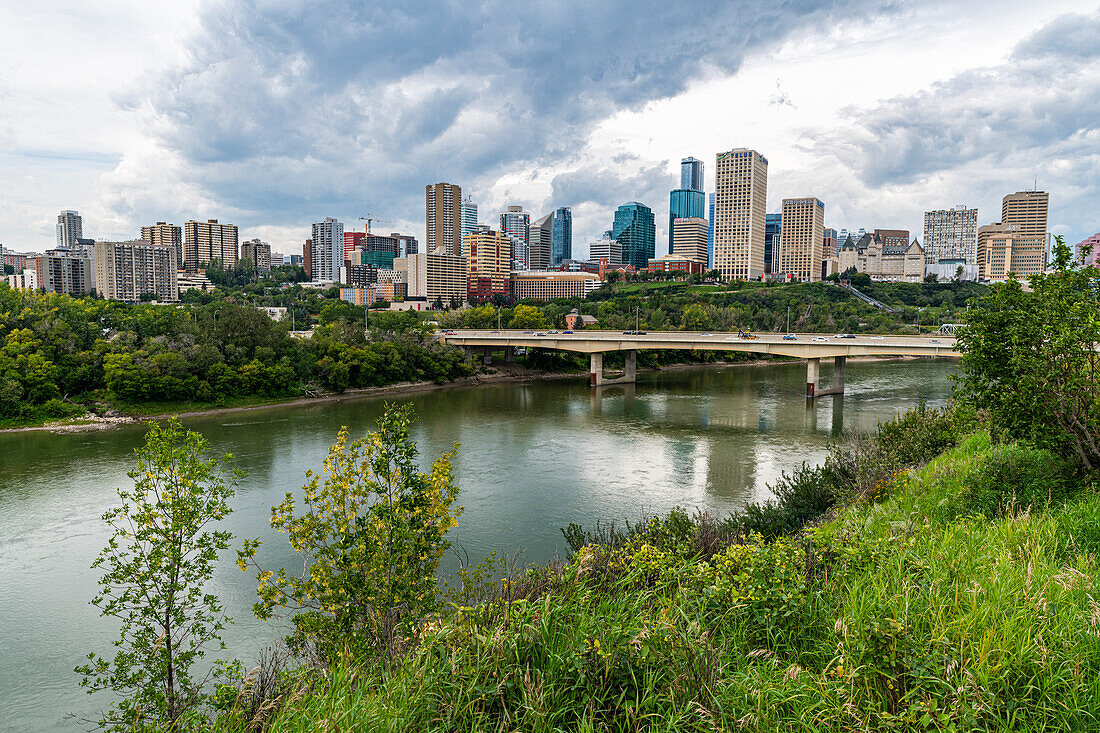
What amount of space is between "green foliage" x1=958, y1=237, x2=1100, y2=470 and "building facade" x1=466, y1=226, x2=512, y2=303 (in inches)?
4647

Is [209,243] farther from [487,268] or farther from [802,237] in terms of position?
[802,237]

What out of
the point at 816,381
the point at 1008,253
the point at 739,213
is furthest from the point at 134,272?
the point at 1008,253

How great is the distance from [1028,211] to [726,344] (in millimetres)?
178022

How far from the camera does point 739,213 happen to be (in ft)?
506

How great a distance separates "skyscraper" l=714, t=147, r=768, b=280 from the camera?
6038 inches

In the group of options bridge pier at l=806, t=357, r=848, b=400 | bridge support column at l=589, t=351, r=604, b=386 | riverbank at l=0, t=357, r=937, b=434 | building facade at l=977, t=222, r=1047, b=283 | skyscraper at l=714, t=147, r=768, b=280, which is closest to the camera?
riverbank at l=0, t=357, r=937, b=434

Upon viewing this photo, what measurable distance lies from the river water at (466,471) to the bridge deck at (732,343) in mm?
2863

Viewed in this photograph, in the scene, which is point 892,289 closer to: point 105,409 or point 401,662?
point 105,409

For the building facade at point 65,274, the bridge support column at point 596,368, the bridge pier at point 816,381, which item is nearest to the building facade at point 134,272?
the building facade at point 65,274

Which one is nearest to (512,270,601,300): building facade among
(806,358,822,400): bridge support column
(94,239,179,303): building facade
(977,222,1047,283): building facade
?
(94,239,179,303): building facade

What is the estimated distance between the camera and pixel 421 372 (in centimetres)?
4875

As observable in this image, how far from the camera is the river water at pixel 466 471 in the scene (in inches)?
467

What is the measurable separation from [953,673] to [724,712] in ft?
4.13

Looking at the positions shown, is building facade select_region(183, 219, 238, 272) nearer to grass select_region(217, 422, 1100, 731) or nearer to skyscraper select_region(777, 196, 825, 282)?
skyscraper select_region(777, 196, 825, 282)
